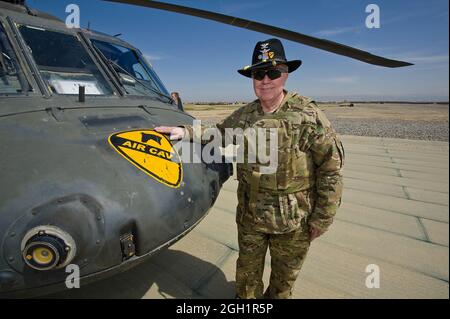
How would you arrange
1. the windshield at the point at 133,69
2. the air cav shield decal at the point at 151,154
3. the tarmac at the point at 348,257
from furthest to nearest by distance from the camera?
the windshield at the point at 133,69 → the tarmac at the point at 348,257 → the air cav shield decal at the point at 151,154

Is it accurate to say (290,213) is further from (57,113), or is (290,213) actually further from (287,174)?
(57,113)

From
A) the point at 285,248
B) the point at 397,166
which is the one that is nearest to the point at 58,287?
the point at 285,248

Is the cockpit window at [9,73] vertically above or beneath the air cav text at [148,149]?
above

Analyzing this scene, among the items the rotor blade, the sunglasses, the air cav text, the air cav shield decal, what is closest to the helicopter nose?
the air cav shield decal

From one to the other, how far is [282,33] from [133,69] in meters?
2.09

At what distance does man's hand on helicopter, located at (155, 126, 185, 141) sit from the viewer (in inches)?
90.9

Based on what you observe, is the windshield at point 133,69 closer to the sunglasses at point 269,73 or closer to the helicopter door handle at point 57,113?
the helicopter door handle at point 57,113

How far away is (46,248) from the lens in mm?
1311

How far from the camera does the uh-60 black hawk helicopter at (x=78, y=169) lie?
54.4 inches

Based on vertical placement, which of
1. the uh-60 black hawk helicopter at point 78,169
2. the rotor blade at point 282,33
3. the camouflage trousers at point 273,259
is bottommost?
the camouflage trousers at point 273,259

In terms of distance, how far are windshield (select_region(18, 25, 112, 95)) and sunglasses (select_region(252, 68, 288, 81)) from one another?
1.53 metres

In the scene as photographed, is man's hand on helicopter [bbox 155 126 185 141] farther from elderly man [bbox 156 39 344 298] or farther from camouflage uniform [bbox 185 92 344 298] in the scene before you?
camouflage uniform [bbox 185 92 344 298]

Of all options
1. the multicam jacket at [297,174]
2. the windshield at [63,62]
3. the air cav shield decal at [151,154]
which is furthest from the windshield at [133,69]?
the multicam jacket at [297,174]

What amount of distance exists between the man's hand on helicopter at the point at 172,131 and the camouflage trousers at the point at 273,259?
926 millimetres
